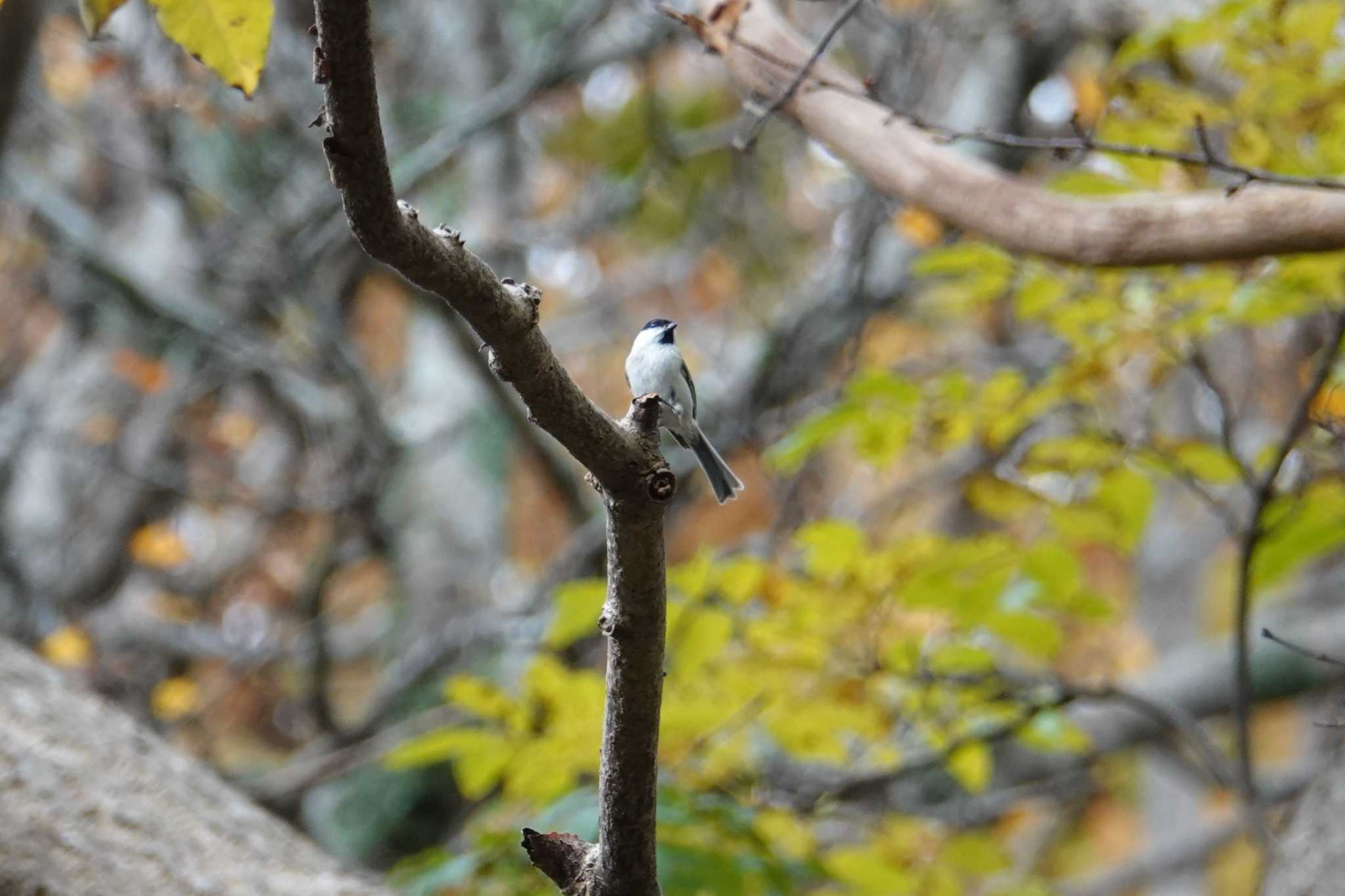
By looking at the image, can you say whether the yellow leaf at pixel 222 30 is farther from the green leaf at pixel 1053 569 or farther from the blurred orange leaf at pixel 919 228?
the blurred orange leaf at pixel 919 228

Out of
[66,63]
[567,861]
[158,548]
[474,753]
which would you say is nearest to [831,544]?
[474,753]

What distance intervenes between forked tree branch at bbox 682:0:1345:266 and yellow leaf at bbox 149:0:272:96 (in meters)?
0.98

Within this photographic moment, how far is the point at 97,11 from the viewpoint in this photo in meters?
1.32

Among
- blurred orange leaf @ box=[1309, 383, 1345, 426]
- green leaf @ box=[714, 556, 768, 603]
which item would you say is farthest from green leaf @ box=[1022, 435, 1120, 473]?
green leaf @ box=[714, 556, 768, 603]

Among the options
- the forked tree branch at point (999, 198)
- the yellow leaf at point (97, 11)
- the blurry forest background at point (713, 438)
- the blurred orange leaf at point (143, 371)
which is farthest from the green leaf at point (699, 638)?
the blurred orange leaf at point (143, 371)

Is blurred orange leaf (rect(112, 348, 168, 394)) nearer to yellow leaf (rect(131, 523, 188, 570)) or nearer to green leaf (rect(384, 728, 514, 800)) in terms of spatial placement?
yellow leaf (rect(131, 523, 188, 570))

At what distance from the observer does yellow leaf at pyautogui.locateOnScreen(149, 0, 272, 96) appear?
1280 millimetres

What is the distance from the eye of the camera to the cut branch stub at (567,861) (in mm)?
1564

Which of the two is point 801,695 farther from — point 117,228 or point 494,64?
point 117,228

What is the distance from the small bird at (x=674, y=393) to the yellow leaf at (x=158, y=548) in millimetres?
4077

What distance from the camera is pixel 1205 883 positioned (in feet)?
29.3

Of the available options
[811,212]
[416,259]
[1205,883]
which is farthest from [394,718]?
[1205,883]

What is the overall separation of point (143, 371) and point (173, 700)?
6.87 ft

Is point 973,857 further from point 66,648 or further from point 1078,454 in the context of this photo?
point 66,648
